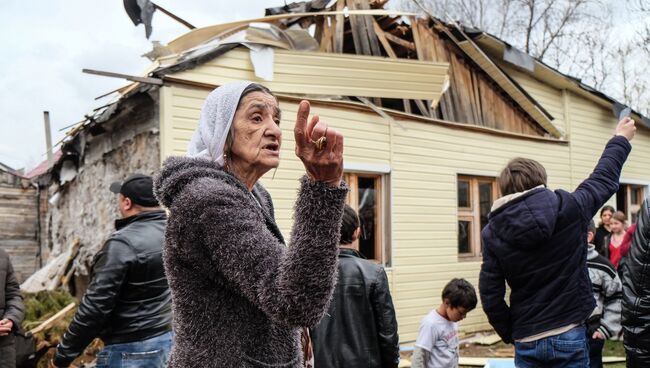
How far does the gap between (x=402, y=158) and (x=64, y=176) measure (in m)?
5.89

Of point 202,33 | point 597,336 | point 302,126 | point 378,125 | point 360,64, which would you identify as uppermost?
point 202,33

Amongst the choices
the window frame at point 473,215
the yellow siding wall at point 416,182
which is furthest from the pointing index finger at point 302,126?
the window frame at point 473,215

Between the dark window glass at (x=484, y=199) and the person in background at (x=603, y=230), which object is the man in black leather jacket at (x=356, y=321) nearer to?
the person in background at (x=603, y=230)

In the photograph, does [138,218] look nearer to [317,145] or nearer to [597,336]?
[317,145]

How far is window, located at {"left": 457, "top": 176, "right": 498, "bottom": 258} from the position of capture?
32.1 ft

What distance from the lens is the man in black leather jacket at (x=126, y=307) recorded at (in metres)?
3.49

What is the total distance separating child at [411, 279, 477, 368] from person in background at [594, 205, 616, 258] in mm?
5007

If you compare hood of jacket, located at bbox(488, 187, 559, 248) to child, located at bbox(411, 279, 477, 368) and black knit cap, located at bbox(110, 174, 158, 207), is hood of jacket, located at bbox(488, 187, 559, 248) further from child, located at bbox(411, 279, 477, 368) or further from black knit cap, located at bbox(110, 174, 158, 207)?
black knit cap, located at bbox(110, 174, 158, 207)

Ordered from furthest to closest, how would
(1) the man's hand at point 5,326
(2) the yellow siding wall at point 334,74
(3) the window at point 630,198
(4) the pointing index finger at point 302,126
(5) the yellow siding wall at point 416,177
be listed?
(3) the window at point 630,198 → (5) the yellow siding wall at point 416,177 → (2) the yellow siding wall at point 334,74 → (1) the man's hand at point 5,326 → (4) the pointing index finger at point 302,126

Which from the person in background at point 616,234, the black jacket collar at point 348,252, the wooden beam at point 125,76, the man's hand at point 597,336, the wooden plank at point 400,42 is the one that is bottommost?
the man's hand at point 597,336

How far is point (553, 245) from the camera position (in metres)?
3.05

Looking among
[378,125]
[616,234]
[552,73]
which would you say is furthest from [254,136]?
[552,73]

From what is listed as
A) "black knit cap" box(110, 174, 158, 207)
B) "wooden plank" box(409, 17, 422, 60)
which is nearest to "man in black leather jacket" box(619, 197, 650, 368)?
"black knit cap" box(110, 174, 158, 207)

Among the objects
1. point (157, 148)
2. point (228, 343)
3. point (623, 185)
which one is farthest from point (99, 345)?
point (623, 185)
